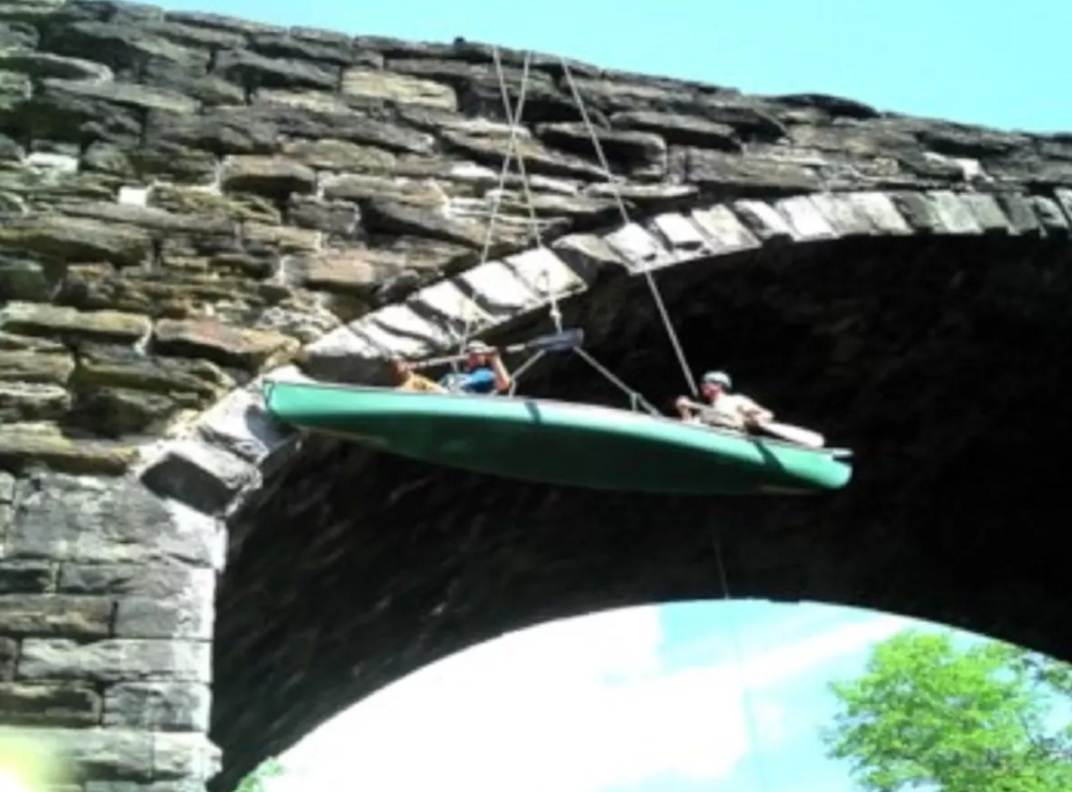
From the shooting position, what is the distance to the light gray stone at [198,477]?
143 inches

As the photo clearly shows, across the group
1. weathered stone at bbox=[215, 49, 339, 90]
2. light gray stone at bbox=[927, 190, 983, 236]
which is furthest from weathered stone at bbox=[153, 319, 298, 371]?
light gray stone at bbox=[927, 190, 983, 236]

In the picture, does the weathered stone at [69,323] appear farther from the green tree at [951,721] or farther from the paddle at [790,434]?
the green tree at [951,721]

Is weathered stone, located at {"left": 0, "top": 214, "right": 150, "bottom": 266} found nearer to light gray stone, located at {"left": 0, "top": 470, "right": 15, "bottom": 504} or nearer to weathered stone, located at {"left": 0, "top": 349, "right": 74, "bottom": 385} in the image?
weathered stone, located at {"left": 0, "top": 349, "right": 74, "bottom": 385}

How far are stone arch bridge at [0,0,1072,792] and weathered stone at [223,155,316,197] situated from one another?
1 centimetres

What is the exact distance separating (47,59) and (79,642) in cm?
195

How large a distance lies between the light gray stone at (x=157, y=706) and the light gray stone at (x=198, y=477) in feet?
1.66

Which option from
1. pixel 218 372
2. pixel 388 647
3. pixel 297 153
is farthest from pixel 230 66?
pixel 388 647

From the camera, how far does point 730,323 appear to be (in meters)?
4.96

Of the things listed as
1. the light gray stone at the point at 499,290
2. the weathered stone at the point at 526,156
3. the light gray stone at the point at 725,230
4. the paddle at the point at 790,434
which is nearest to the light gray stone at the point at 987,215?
the light gray stone at the point at 725,230

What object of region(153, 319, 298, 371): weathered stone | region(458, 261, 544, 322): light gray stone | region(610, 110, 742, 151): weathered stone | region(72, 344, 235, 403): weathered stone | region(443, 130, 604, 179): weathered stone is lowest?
region(72, 344, 235, 403): weathered stone

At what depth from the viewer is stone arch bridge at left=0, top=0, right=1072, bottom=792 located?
354cm

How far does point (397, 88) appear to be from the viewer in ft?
15.3

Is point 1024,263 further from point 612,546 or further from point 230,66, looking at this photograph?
point 230,66

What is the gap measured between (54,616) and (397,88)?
211 centimetres
